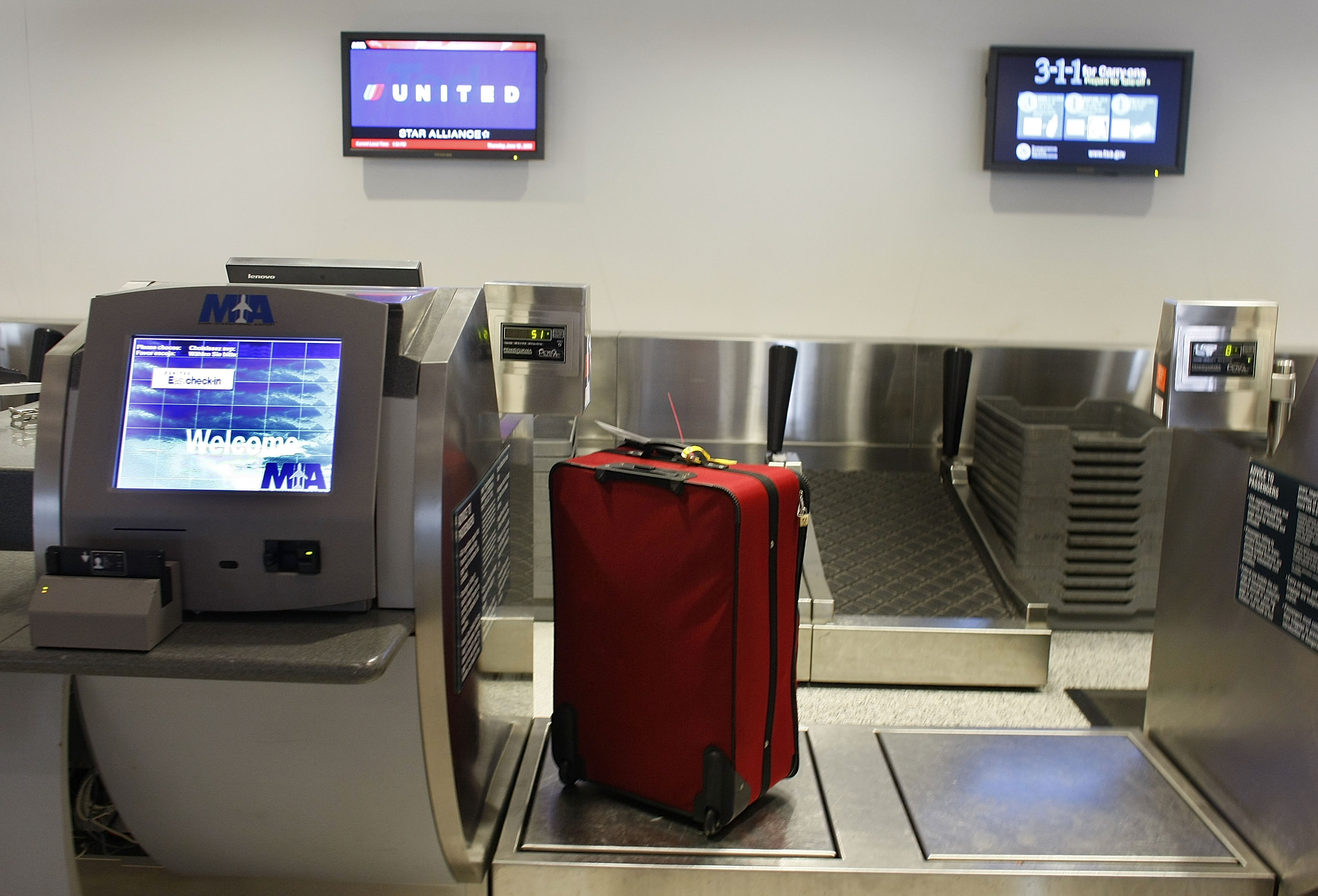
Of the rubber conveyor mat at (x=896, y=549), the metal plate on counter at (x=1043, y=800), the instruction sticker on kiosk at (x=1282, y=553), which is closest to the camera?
the instruction sticker on kiosk at (x=1282, y=553)

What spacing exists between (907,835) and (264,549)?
1.22 metres

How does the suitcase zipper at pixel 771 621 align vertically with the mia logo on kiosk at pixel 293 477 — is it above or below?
below

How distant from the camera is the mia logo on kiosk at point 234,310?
1433mm

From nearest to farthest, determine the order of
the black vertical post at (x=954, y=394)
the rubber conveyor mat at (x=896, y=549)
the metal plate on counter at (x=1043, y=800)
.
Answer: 1. the metal plate on counter at (x=1043, y=800)
2. the rubber conveyor mat at (x=896, y=549)
3. the black vertical post at (x=954, y=394)

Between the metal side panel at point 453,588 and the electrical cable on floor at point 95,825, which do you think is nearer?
the metal side panel at point 453,588

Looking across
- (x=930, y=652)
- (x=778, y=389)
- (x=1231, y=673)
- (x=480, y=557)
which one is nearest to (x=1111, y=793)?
(x=1231, y=673)

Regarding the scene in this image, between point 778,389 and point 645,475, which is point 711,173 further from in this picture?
point 645,475

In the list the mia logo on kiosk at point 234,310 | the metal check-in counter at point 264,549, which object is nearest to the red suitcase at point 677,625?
the metal check-in counter at point 264,549

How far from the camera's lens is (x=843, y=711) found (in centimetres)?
261

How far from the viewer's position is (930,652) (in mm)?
2725

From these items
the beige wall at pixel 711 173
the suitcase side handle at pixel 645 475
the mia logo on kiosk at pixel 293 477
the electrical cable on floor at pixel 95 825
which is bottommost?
the electrical cable on floor at pixel 95 825

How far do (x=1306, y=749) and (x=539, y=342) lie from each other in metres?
1.52

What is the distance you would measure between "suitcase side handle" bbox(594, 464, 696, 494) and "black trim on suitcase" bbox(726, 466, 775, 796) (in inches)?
4.1

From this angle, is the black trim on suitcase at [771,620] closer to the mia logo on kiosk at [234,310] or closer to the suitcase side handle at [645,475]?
the suitcase side handle at [645,475]
